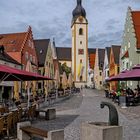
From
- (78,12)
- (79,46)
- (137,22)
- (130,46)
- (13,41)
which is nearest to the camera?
(137,22)

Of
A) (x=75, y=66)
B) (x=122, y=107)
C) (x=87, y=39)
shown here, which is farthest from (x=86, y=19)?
(x=122, y=107)

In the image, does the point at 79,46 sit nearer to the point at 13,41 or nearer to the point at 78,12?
the point at 78,12

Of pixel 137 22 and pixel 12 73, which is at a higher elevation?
pixel 137 22

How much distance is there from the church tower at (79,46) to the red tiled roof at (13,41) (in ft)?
211

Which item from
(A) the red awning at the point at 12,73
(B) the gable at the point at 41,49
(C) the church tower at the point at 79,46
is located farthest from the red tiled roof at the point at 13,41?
(C) the church tower at the point at 79,46

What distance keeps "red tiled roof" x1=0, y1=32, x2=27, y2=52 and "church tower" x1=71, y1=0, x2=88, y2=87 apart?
64281 millimetres

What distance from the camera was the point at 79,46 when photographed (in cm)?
11975

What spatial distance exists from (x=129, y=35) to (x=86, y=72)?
71938mm

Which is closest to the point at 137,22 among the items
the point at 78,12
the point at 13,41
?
the point at 13,41

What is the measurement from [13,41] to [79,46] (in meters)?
67.7

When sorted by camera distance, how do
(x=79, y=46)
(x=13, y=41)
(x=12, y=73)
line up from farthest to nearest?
(x=79, y=46)
(x=13, y=41)
(x=12, y=73)

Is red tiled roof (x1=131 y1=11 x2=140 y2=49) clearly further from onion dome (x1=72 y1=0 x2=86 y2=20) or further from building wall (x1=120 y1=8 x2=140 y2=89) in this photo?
onion dome (x1=72 y1=0 x2=86 y2=20)

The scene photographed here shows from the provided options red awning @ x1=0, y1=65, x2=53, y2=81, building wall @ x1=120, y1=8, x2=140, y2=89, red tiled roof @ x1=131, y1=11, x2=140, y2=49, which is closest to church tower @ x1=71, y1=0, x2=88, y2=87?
building wall @ x1=120, y1=8, x2=140, y2=89

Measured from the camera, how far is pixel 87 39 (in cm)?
12181
